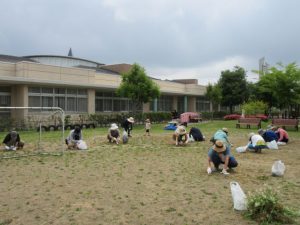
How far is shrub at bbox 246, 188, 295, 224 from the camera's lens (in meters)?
5.09

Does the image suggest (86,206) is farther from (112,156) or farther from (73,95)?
(73,95)

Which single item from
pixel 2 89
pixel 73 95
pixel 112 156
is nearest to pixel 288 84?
pixel 73 95

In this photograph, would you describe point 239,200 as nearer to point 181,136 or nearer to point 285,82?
point 181,136

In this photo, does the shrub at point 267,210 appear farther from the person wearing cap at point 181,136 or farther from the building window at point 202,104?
the building window at point 202,104

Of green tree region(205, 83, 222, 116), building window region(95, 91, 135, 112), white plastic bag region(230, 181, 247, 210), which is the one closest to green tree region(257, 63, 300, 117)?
building window region(95, 91, 135, 112)

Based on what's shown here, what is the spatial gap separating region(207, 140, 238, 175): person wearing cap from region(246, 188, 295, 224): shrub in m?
3.23

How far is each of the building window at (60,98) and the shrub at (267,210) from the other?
880 inches

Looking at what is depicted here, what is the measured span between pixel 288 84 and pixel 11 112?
19.9 meters

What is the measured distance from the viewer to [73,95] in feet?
93.4

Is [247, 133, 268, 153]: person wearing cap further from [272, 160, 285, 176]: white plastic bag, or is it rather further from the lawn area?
[272, 160, 285, 176]: white plastic bag

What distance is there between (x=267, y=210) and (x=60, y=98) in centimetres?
2402

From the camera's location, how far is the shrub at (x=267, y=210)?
509 cm

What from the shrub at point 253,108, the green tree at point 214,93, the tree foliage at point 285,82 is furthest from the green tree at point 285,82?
the green tree at point 214,93

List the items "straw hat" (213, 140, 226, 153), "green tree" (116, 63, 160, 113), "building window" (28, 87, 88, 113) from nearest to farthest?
"straw hat" (213, 140, 226, 153) → "building window" (28, 87, 88, 113) → "green tree" (116, 63, 160, 113)
